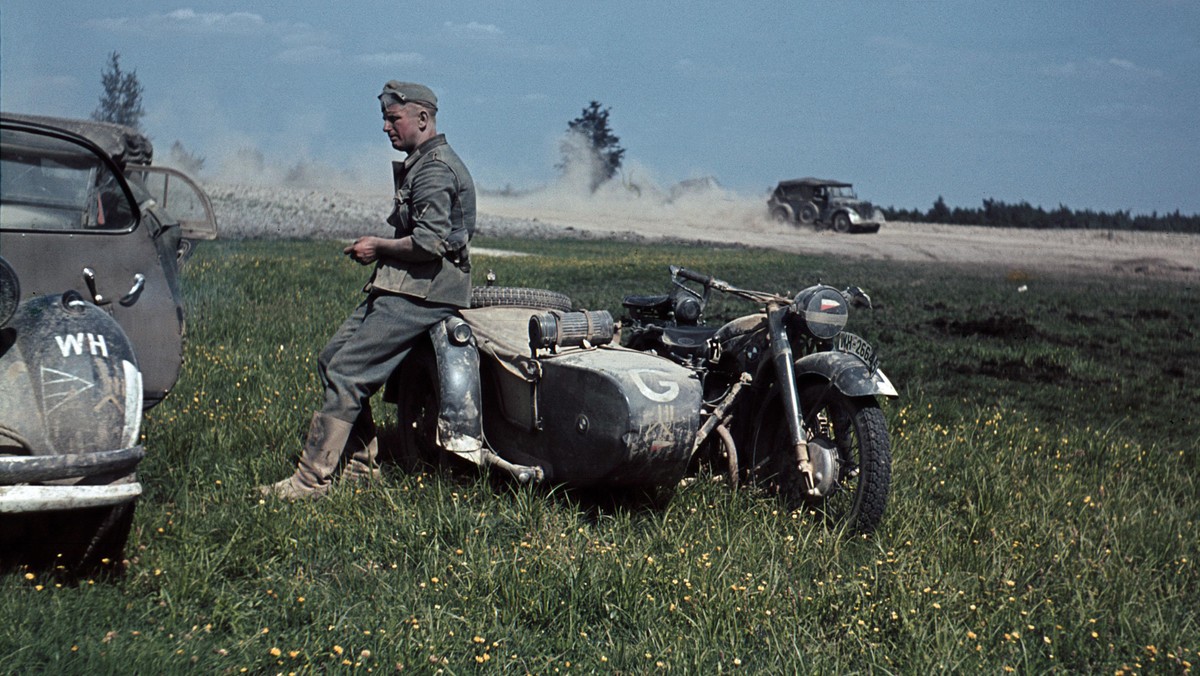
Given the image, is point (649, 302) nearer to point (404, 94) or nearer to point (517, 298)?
point (517, 298)

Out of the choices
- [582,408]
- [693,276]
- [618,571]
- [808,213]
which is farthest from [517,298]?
[808,213]

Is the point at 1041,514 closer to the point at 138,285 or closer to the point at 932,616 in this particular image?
the point at 932,616

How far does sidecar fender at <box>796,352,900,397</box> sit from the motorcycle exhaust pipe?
3.29 feet

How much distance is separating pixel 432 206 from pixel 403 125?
484 mm

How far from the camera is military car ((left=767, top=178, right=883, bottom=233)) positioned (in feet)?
124

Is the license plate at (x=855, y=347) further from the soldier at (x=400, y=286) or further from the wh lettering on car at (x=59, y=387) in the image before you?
the wh lettering on car at (x=59, y=387)

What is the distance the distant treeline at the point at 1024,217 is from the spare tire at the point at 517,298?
39.5 metres

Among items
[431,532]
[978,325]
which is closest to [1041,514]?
[431,532]

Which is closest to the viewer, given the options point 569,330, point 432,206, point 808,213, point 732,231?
point 569,330

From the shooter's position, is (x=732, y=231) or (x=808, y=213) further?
(x=808, y=213)

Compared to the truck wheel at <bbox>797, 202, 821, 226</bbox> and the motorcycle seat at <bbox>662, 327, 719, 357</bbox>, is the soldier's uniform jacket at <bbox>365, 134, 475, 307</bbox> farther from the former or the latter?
the truck wheel at <bbox>797, 202, 821, 226</bbox>

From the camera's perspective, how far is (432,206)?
5602mm

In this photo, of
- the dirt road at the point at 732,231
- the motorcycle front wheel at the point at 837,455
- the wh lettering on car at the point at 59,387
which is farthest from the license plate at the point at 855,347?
the dirt road at the point at 732,231

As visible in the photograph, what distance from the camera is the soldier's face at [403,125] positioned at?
574cm
